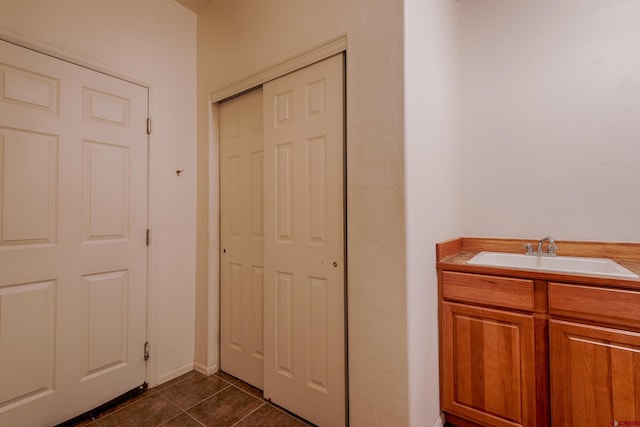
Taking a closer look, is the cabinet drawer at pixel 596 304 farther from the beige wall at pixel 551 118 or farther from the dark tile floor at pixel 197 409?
the dark tile floor at pixel 197 409

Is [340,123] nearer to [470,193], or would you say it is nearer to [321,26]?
[321,26]

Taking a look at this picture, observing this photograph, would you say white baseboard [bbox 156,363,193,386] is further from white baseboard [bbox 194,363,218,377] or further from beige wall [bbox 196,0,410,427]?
beige wall [bbox 196,0,410,427]

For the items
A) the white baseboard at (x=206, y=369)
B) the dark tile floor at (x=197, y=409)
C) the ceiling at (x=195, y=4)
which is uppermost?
the ceiling at (x=195, y=4)

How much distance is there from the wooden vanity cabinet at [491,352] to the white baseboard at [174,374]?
1.80 meters

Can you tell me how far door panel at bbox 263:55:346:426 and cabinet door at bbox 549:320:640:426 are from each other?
3.27 feet

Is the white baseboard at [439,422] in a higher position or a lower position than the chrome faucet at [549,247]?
lower

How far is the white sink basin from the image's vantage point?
4.94ft

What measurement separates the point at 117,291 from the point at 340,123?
175cm

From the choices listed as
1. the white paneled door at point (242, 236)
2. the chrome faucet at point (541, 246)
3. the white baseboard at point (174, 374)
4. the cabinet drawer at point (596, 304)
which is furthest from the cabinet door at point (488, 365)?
the white baseboard at point (174, 374)

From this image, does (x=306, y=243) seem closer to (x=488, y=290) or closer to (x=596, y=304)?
(x=488, y=290)

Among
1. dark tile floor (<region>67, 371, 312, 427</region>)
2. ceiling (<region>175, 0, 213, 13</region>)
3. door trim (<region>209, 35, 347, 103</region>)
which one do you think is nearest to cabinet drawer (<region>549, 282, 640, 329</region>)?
dark tile floor (<region>67, 371, 312, 427</region>)

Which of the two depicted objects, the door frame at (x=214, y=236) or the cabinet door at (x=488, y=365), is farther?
the door frame at (x=214, y=236)

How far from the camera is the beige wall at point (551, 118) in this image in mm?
1633

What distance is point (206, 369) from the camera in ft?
6.95
